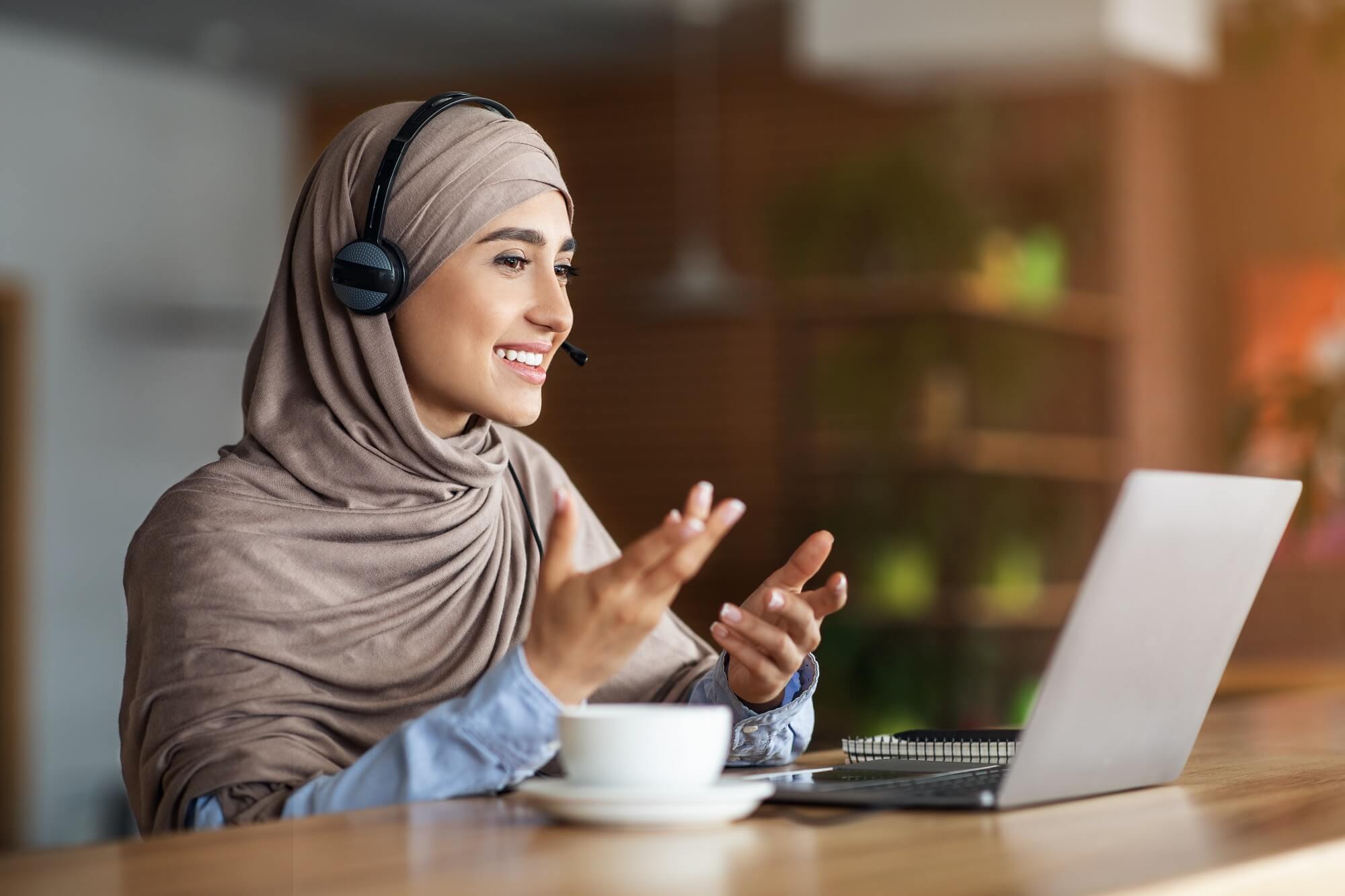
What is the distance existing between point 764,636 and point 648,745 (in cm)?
45

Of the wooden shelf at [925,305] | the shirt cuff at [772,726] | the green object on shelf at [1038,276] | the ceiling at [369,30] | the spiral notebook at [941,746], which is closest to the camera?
the spiral notebook at [941,746]

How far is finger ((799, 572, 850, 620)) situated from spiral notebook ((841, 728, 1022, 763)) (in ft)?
0.39

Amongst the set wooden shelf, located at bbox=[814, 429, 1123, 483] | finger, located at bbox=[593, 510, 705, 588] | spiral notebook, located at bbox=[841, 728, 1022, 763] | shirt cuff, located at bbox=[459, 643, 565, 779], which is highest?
wooden shelf, located at bbox=[814, 429, 1123, 483]

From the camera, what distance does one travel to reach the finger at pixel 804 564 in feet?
4.77

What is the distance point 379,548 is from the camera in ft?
5.58

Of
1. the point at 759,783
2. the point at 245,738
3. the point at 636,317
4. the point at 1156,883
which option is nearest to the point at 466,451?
the point at 245,738

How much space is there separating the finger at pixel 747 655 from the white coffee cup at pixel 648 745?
0.38 m

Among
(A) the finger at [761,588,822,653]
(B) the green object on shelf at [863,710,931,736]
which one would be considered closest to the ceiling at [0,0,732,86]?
(B) the green object on shelf at [863,710,931,736]

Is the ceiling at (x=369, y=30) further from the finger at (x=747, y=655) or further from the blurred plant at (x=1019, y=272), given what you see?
the finger at (x=747, y=655)

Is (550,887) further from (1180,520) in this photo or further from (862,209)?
(862,209)

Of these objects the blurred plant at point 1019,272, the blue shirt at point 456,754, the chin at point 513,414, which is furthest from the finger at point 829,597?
the blurred plant at point 1019,272

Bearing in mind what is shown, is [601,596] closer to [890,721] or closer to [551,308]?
[551,308]

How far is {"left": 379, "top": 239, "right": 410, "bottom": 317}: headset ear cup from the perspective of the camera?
5.65ft

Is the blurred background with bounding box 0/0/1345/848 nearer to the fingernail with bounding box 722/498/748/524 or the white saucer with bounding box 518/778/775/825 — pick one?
the fingernail with bounding box 722/498/748/524
